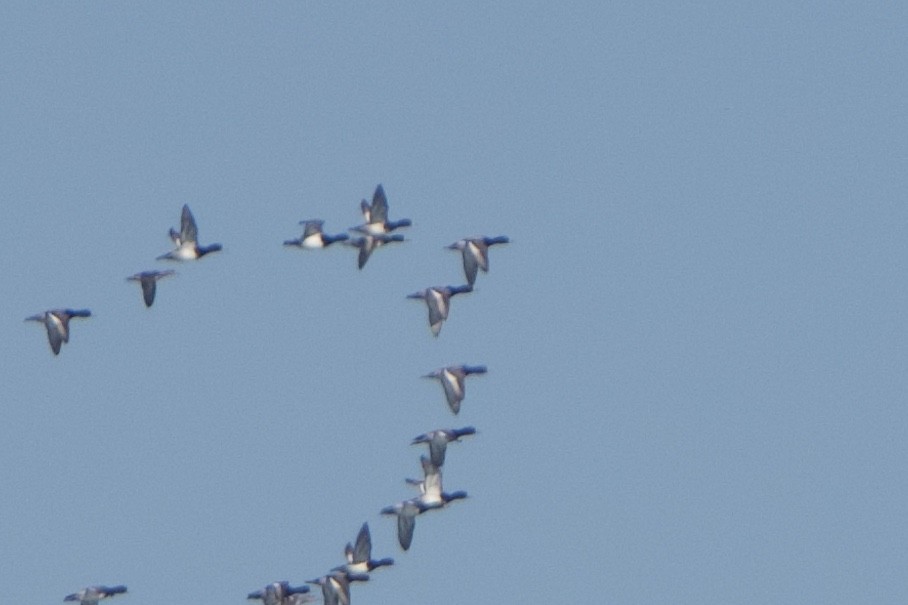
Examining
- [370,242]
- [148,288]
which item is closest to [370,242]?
[370,242]

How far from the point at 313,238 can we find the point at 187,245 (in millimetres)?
4707

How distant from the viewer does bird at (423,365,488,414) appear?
441 feet

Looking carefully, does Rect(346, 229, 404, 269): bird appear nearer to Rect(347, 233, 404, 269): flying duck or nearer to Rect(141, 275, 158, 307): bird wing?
Rect(347, 233, 404, 269): flying duck

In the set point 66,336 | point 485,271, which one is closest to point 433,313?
point 485,271

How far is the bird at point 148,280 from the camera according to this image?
136750mm

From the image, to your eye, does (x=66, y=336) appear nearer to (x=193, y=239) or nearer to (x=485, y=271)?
(x=193, y=239)

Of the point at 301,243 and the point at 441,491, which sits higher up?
the point at 301,243

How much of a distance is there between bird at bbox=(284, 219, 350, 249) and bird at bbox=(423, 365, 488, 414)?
6933 mm

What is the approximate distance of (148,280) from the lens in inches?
5399

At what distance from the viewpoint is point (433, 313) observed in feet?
446

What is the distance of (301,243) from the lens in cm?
14038

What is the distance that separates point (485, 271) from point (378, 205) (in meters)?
4.17

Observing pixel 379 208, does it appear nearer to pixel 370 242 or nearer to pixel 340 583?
pixel 370 242

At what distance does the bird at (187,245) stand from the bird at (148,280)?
1.84 feet
